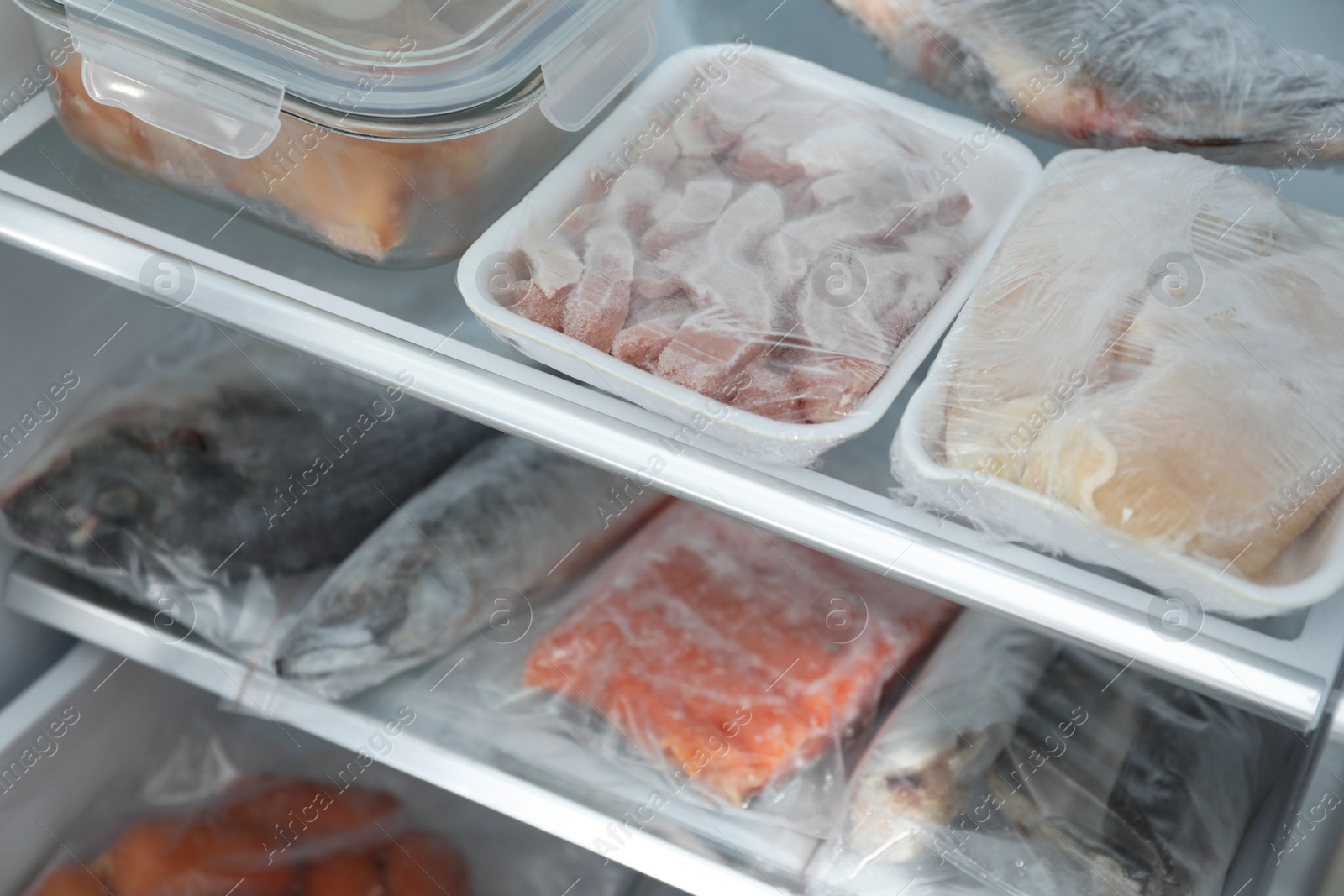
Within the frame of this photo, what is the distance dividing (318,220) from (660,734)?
1.68 ft

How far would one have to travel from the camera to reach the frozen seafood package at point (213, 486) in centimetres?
101

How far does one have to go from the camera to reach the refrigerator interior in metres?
0.57

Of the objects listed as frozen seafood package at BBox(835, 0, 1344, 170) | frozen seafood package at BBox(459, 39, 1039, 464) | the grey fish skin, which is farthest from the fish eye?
frozen seafood package at BBox(835, 0, 1344, 170)

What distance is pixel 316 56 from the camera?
2.13 feet

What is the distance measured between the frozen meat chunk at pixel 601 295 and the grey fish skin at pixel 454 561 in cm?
Answer: 39

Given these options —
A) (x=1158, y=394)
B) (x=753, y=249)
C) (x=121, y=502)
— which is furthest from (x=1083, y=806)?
(x=121, y=502)

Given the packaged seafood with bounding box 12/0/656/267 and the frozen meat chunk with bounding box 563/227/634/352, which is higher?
the packaged seafood with bounding box 12/0/656/267

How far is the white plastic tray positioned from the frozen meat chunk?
0.63 feet

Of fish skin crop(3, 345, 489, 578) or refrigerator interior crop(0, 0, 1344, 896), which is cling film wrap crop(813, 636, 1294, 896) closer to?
refrigerator interior crop(0, 0, 1344, 896)

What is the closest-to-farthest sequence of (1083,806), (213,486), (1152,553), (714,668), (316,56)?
(1152,553) → (316,56) → (1083,806) → (714,668) → (213,486)

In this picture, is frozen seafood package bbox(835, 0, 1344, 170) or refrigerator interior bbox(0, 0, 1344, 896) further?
frozen seafood package bbox(835, 0, 1344, 170)

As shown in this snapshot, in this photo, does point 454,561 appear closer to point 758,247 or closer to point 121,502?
point 121,502

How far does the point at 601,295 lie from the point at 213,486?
1.93 feet

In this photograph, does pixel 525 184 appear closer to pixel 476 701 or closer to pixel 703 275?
pixel 703 275
